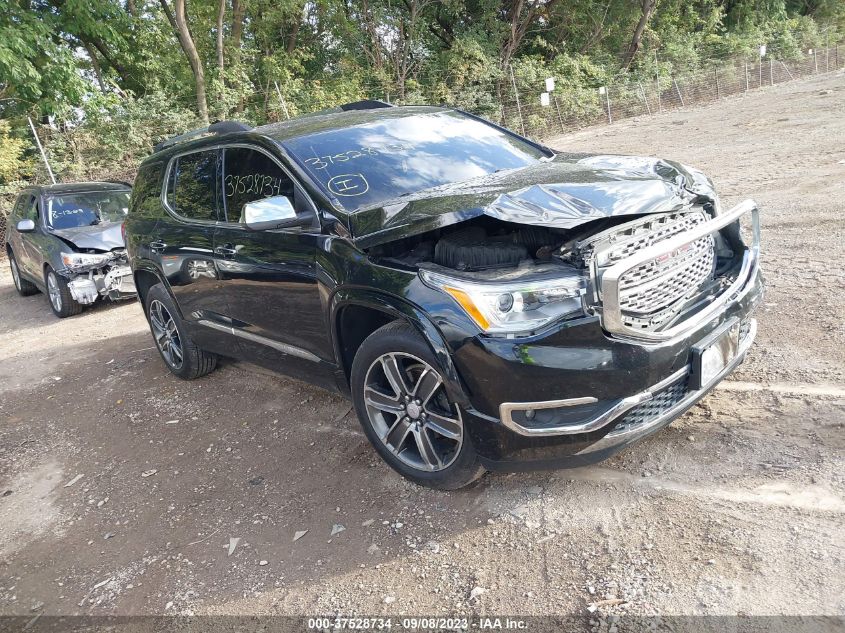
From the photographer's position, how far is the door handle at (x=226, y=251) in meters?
4.07

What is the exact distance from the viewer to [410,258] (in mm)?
3064

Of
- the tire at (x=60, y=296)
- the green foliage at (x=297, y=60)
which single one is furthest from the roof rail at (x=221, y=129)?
the green foliage at (x=297, y=60)

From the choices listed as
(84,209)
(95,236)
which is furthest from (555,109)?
(95,236)

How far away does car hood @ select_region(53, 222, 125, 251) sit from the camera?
8.41 m

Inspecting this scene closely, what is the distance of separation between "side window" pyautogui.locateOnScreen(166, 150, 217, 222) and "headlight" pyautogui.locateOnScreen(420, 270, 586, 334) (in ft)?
7.95

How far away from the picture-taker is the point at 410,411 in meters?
3.13

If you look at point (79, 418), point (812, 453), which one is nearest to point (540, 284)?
point (812, 453)

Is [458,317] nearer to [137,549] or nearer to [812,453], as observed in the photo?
[812,453]

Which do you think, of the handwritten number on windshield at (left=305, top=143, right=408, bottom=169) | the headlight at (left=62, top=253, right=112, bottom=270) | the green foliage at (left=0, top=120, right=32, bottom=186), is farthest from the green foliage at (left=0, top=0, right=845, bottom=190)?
the handwritten number on windshield at (left=305, top=143, right=408, bottom=169)

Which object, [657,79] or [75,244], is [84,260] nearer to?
[75,244]

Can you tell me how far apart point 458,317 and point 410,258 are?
20.1 inches

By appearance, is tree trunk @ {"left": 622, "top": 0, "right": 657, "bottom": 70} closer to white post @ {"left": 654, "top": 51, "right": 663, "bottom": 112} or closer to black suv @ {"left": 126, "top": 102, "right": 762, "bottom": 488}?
white post @ {"left": 654, "top": 51, "right": 663, "bottom": 112}

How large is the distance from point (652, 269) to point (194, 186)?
335 cm

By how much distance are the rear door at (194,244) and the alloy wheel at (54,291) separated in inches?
168
